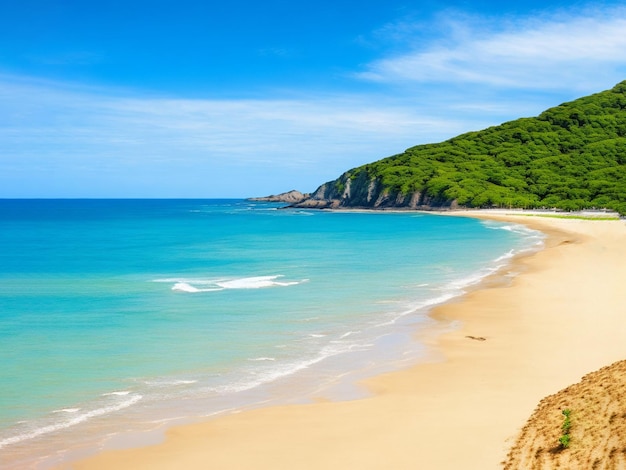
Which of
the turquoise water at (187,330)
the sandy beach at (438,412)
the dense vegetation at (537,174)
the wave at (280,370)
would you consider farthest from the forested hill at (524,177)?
the wave at (280,370)

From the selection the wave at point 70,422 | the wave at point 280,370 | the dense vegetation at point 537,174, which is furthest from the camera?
the dense vegetation at point 537,174

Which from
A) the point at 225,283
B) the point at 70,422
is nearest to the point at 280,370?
the point at 70,422

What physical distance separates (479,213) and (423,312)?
4683 inches

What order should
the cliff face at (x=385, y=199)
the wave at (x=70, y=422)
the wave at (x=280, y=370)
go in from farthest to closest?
the cliff face at (x=385, y=199), the wave at (x=280, y=370), the wave at (x=70, y=422)

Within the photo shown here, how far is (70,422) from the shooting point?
518 inches

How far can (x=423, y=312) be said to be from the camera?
82.9 ft

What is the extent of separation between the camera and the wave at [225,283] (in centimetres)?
3312

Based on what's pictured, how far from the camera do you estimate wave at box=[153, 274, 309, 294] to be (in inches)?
1304

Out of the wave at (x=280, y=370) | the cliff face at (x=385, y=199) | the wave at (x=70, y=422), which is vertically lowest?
the wave at (x=70, y=422)

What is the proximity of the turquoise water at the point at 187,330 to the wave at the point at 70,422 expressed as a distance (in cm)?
4

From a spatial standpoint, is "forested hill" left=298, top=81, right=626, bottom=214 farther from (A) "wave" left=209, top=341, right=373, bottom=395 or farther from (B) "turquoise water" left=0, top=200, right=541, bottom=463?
(A) "wave" left=209, top=341, right=373, bottom=395

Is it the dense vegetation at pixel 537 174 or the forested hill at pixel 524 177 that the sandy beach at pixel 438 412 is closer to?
the dense vegetation at pixel 537 174

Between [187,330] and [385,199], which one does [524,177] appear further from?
[187,330]

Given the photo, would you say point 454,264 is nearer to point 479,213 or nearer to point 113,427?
point 113,427
